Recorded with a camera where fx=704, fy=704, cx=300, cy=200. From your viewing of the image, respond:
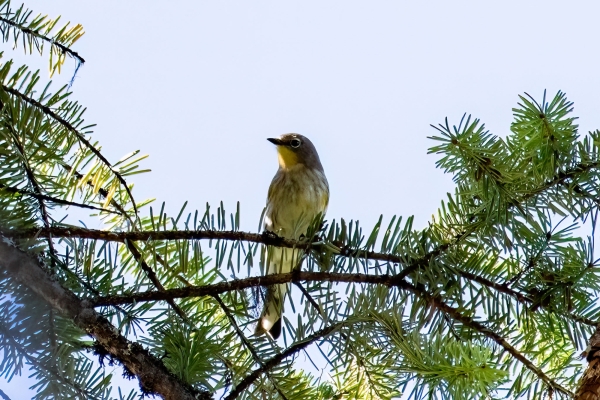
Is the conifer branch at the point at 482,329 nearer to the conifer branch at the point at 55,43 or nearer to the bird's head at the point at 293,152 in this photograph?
the conifer branch at the point at 55,43

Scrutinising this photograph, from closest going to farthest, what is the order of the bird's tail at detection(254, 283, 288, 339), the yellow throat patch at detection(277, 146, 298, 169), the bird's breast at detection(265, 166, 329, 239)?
the bird's tail at detection(254, 283, 288, 339) < the bird's breast at detection(265, 166, 329, 239) < the yellow throat patch at detection(277, 146, 298, 169)

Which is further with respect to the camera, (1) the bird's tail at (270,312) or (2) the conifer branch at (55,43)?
(2) the conifer branch at (55,43)

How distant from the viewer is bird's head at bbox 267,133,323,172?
14.9 feet

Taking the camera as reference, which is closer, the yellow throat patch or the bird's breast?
the bird's breast

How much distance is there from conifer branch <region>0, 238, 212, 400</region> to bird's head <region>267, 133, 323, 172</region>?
116 inches

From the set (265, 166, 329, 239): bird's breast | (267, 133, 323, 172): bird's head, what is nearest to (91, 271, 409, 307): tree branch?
(265, 166, 329, 239): bird's breast

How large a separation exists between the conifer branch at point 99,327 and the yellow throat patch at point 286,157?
2952 mm

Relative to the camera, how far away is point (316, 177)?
4.29 m

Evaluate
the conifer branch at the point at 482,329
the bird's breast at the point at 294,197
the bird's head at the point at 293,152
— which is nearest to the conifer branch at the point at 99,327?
the conifer branch at the point at 482,329

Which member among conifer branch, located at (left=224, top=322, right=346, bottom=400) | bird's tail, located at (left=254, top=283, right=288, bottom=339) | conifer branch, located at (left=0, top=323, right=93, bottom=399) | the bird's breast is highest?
the bird's breast

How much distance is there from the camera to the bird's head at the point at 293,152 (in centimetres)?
453

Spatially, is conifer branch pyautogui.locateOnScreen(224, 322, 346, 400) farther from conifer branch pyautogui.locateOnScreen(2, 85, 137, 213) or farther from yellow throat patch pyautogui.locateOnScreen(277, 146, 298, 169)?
yellow throat patch pyautogui.locateOnScreen(277, 146, 298, 169)

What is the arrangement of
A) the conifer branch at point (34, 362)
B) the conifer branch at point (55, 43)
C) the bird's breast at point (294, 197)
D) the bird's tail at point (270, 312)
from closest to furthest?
the conifer branch at point (34, 362), the bird's tail at point (270, 312), the conifer branch at point (55, 43), the bird's breast at point (294, 197)

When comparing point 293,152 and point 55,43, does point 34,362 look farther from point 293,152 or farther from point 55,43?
point 293,152
